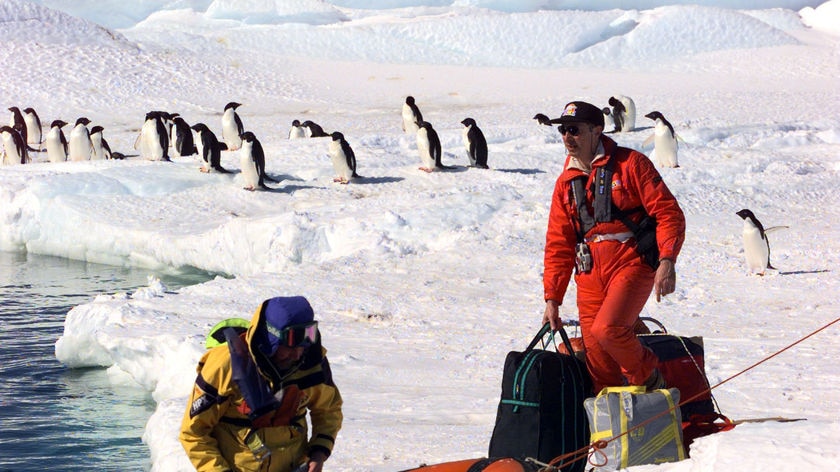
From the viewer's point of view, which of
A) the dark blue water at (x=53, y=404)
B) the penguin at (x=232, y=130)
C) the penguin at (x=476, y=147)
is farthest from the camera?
the penguin at (x=232, y=130)

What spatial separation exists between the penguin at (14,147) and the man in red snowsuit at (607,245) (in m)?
13.1

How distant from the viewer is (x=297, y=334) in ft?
7.98

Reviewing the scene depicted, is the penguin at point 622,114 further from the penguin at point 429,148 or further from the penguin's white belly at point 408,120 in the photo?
the penguin at point 429,148

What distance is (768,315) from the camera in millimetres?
6402

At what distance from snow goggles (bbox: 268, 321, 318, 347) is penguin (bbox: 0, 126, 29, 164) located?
13.7 meters

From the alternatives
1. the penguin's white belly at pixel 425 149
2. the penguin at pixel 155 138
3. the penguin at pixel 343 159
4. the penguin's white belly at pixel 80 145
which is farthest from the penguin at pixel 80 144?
the penguin's white belly at pixel 425 149

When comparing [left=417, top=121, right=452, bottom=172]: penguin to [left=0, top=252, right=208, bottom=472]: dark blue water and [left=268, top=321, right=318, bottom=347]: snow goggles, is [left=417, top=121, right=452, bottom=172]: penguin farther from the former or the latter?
[left=268, top=321, right=318, bottom=347]: snow goggles

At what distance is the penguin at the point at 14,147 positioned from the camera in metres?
15.1

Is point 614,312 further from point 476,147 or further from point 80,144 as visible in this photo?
point 80,144

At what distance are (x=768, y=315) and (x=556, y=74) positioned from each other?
54.6 ft

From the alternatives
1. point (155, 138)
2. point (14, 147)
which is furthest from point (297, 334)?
point (14, 147)

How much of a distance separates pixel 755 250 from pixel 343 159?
492 centimetres

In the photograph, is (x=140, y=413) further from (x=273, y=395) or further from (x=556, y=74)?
(x=556, y=74)

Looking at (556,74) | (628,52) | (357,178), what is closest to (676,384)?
(357,178)
